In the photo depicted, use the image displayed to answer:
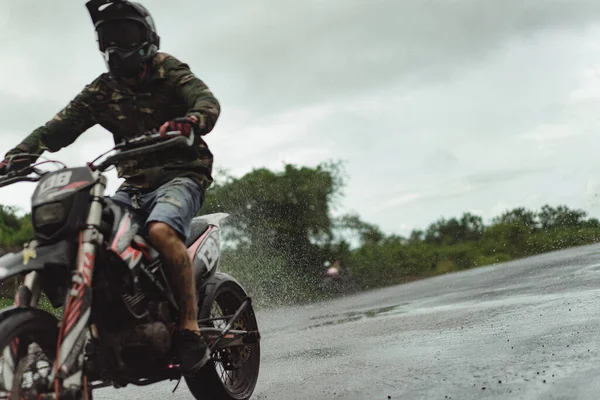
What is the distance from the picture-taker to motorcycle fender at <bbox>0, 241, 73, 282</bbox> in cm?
344

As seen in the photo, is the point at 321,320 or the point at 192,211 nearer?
the point at 192,211

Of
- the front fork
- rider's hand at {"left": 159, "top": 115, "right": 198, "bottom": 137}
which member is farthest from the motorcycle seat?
the front fork

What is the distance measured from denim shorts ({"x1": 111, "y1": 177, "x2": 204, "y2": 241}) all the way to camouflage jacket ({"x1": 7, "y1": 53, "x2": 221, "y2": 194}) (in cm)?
11

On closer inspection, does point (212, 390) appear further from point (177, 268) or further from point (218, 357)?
point (177, 268)

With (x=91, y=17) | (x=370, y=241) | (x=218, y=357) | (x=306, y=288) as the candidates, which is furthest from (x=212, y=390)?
(x=370, y=241)

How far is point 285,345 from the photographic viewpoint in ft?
26.7

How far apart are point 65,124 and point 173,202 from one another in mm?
1167

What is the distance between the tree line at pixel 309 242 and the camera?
84.5 feet

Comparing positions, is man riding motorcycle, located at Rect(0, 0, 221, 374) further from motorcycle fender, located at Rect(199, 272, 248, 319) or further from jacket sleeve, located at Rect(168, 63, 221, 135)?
motorcycle fender, located at Rect(199, 272, 248, 319)

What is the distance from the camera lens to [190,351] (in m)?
4.02

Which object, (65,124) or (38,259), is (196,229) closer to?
(65,124)

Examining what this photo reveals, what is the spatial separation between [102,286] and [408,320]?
236 inches

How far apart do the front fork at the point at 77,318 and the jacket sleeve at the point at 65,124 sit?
1431 millimetres

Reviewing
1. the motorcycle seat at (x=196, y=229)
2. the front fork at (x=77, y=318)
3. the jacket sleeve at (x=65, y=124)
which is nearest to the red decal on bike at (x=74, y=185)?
the front fork at (x=77, y=318)
